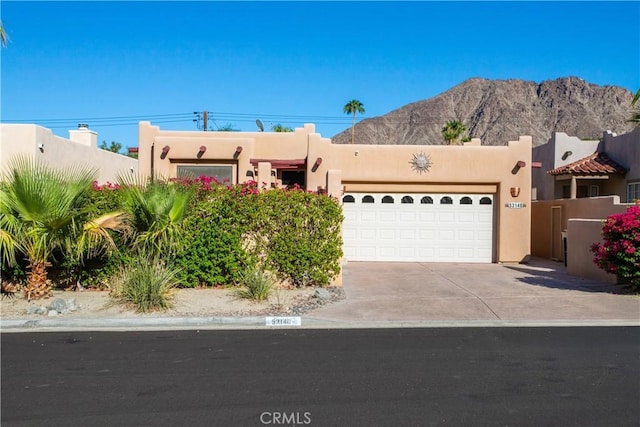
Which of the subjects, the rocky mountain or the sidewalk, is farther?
the rocky mountain

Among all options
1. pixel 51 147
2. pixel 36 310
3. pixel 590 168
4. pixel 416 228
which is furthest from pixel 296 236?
pixel 590 168

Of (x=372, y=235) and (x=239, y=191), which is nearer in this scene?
(x=239, y=191)

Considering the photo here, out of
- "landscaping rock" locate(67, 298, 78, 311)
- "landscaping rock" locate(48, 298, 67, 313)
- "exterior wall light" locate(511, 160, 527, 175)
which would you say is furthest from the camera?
"exterior wall light" locate(511, 160, 527, 175)

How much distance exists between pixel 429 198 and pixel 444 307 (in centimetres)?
861

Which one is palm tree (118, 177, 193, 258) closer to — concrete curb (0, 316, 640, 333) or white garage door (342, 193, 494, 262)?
concrete curb (0, 316, 640, 333)

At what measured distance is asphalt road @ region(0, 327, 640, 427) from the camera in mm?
5379

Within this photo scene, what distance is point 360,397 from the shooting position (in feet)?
19.2

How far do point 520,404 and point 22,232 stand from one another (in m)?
9.21

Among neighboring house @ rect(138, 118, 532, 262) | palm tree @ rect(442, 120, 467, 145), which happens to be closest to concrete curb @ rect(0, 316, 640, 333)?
neighboring house @ rect(138, 118, 532, 262)

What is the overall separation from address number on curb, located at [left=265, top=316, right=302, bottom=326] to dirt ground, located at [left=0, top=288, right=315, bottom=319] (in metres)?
0.53

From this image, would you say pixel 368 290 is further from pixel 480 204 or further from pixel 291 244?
pixel 480 204

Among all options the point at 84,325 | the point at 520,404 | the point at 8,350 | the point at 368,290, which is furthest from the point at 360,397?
the point at 368,290

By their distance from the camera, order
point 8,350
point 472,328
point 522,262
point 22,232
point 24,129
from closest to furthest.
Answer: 1. point 8,350
2. point 472,328
3. point 22,232
4. point 24,129
5. point 522,262

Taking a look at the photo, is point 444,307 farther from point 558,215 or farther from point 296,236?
point 558,215
